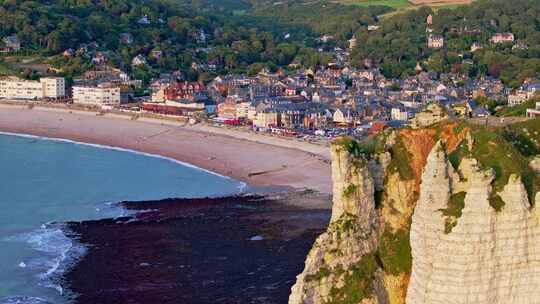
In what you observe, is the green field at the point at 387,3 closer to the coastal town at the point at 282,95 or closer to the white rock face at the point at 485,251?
the coastal town at the point at 282,95

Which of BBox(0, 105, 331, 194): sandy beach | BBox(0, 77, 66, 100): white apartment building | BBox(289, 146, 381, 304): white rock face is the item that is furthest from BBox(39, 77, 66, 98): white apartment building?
BBox(289, 146, 381, 304): white rock face

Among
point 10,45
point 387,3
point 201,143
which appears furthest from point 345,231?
point 387,3

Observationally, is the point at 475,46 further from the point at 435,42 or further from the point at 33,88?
the point at 33,88

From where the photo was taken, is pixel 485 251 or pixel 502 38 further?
pixel 502 38

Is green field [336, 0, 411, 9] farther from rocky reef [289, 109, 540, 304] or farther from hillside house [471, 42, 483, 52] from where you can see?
rocky reef [289, 109, 540, 304]

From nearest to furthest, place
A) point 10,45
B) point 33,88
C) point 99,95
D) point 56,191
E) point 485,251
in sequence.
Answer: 1. point 485,251
2. point 56,191
3. point 99,95
4. point 33,88
5. point 10,45

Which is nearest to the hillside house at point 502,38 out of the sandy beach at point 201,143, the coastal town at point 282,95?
the coastal town at point 282,95
